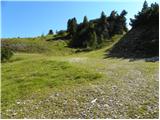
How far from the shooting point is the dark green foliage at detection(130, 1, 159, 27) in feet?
244

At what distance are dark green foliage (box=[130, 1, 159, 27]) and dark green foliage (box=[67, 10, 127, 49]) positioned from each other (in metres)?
8.87

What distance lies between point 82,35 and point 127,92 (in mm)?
65060

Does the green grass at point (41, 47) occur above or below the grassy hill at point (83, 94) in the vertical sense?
above

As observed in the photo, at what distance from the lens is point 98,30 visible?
3452 inches

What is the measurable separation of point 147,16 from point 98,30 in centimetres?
1569

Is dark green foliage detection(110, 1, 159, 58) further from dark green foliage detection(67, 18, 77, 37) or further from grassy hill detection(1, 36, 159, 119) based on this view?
dark green foliage detection(67, 18, 77, 37)

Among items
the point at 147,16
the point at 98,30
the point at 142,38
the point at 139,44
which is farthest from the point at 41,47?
the point at 147,16

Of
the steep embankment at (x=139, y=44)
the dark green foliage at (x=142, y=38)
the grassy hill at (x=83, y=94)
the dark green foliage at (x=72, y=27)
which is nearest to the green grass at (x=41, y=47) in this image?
the steep embankment at (x=139, y=44)

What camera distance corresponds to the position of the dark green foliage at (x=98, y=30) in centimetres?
8069

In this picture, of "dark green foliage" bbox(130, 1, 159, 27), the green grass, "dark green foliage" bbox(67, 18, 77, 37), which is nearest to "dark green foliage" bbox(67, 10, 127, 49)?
"dark green foliage" bbox(67, 18, 77, 37)

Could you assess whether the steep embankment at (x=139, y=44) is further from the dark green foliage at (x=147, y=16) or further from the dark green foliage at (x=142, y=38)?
the dark green foliage at (x=147, y=16)

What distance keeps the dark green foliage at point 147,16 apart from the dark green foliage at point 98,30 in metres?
8.87

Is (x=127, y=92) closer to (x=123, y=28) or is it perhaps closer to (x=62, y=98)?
(x=62, y=98)

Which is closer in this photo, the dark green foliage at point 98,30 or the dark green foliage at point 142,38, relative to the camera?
the dark green foliage at point 142,38
